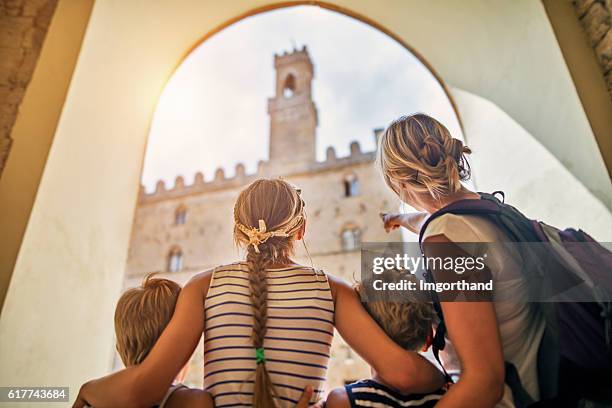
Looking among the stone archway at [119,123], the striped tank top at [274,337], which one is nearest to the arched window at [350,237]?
the stone archway at [119,123]

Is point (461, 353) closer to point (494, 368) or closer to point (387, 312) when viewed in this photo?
point (494, 368)

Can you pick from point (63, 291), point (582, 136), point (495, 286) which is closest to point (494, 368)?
point (495, 286)

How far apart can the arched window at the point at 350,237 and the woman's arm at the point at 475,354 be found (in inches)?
508

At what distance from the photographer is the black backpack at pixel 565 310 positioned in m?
1.02

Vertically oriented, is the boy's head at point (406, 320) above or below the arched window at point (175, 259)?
below

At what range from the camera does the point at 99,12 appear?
7.11 ft

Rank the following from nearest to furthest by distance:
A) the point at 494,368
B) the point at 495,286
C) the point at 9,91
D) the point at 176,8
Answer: the point at 494,368 < the point at 495,286 < the point at 9,91 < the point at 176,8

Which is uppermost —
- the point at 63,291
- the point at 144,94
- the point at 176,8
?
the point at 176,8

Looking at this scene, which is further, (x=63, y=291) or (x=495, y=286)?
(x=63, y=291)

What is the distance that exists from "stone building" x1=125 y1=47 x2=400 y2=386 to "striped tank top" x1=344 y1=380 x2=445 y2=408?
11.3 metres

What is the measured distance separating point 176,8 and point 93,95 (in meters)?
0.86

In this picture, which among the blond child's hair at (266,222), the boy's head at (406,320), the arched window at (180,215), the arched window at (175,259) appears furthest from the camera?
the arched window at (180,215)

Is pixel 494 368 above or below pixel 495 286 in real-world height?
below

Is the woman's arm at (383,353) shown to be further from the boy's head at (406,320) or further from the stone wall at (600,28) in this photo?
the stone wall at (600,28)
